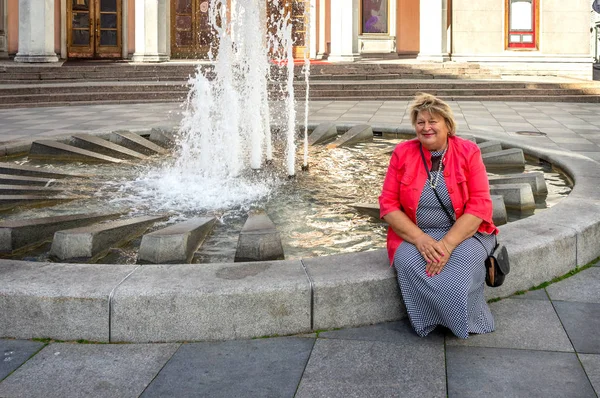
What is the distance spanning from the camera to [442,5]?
73.6 ft

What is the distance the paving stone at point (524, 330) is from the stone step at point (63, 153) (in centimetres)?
521

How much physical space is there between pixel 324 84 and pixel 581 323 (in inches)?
594

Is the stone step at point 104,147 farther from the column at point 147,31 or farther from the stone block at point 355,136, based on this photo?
the column at point 147,31

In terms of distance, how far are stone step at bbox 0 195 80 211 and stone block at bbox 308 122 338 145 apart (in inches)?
153

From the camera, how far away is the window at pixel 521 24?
22234 mm

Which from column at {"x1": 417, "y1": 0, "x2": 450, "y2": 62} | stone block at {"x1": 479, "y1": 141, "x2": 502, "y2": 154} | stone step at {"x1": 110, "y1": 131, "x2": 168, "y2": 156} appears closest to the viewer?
stone block at {"x1": 479, "y1": 141, "x2": 502, "y2": 154}

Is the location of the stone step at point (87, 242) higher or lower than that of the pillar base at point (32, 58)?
lower

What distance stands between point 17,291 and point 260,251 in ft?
4.86

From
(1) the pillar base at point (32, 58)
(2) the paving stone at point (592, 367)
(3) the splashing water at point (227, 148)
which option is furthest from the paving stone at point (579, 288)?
(1) the pillar base at point (32, 58)

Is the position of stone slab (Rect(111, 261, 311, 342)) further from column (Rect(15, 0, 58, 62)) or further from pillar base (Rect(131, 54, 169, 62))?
pillar base (Rect(131, 54, 169, 62))

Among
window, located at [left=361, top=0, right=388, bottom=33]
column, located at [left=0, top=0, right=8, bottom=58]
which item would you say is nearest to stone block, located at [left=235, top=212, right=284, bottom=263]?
column, located at [left=0, top=0, right=8, bottom=58]

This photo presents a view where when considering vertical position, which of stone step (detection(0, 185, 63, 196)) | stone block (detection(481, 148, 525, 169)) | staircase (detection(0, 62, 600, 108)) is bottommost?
stone step (detection(0, 185, 63, 196))

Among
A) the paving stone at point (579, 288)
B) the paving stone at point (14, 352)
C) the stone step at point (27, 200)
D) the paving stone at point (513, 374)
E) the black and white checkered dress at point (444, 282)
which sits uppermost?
the stone step at point (27, 200)

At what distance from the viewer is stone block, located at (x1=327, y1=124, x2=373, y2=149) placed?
30.5ft
